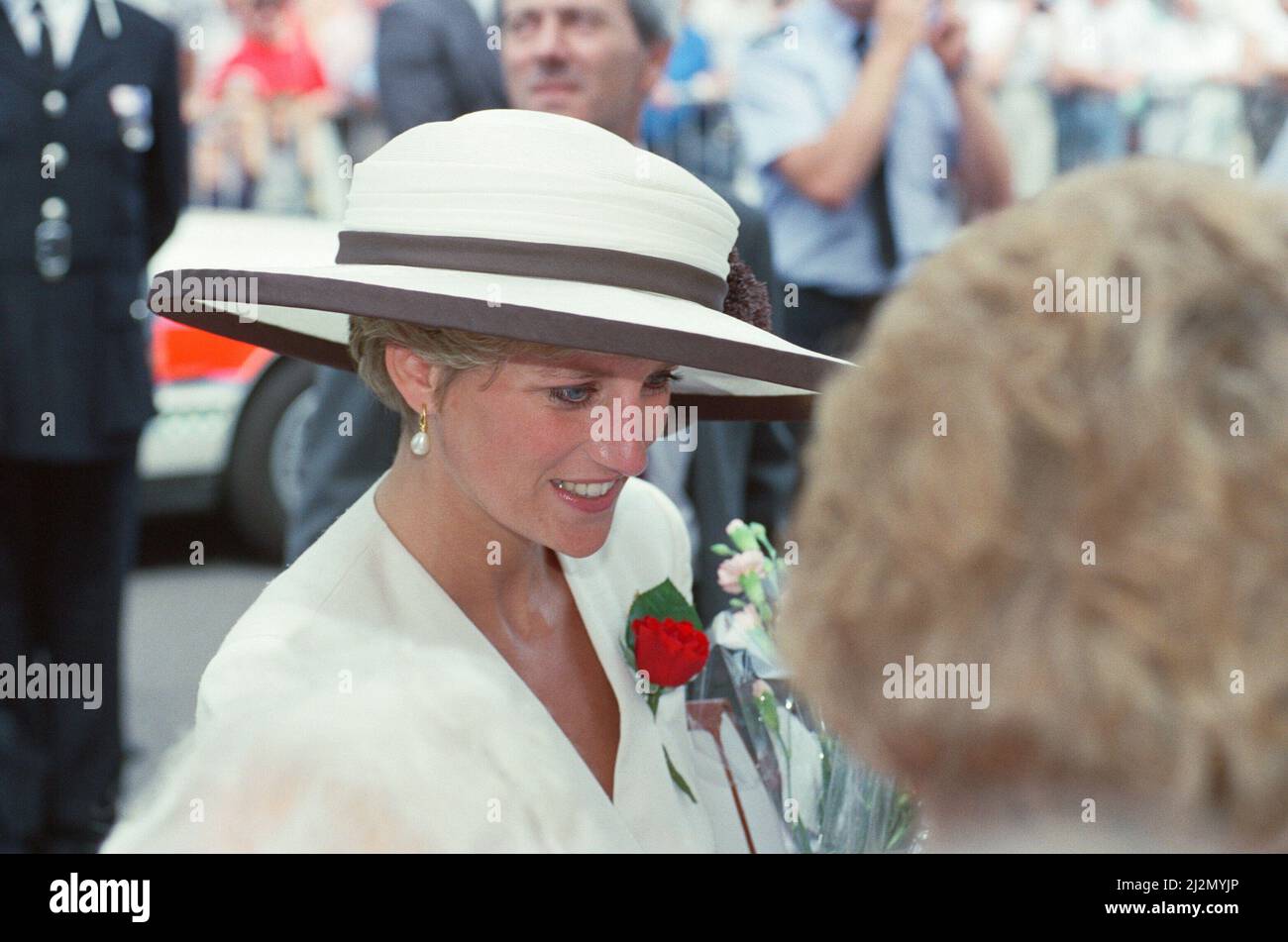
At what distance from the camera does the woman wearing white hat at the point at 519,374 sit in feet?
5.45

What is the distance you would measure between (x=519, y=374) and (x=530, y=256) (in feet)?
0.49

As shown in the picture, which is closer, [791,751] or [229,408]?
[791,751]

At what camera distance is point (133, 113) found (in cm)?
377

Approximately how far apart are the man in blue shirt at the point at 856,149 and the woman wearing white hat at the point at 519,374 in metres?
1.63

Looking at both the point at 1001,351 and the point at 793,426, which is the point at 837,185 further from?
the point at 1001,351

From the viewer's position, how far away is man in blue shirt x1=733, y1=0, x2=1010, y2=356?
3588 millimetres

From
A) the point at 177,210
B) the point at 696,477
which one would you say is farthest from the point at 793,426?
the point at 177,210

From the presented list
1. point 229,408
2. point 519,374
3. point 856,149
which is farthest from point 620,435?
point 229,408

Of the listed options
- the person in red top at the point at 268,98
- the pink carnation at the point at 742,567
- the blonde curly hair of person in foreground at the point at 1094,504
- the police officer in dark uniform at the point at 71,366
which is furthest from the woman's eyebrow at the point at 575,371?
the person in red top at the point at 268,98

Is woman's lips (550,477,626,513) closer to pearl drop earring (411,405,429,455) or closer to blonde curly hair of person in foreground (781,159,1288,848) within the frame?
pearl drop earring (411,405,429,455)

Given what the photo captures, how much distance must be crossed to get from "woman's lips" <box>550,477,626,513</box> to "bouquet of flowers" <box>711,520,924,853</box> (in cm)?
16

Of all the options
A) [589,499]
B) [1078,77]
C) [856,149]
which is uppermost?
[1078,77]

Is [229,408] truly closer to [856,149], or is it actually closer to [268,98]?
[268,98]

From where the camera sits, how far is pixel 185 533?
6.74m
